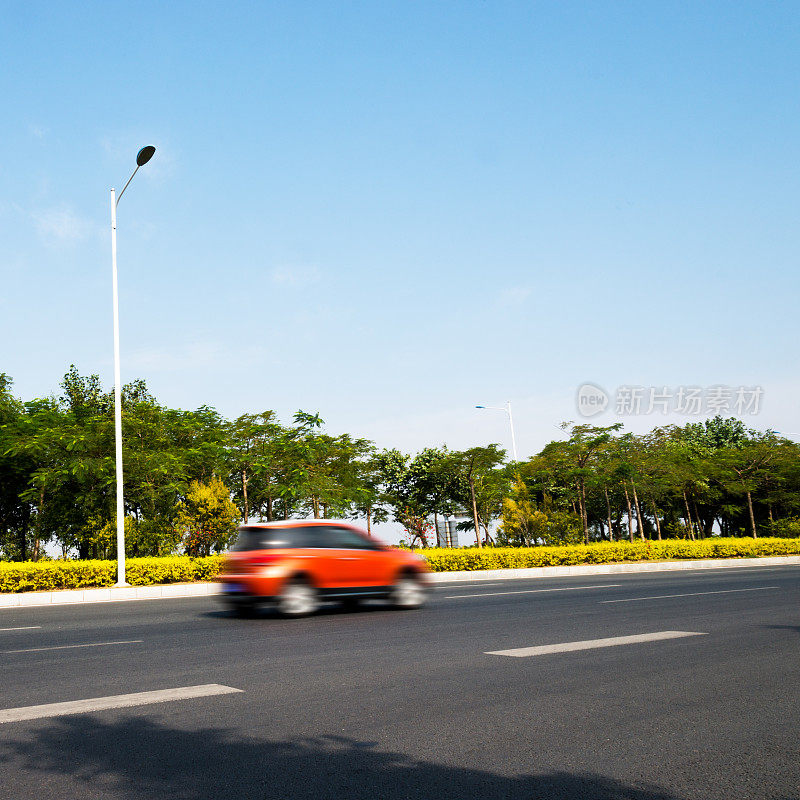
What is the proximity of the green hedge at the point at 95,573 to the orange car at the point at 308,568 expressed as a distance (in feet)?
31.4

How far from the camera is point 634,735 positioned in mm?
4539

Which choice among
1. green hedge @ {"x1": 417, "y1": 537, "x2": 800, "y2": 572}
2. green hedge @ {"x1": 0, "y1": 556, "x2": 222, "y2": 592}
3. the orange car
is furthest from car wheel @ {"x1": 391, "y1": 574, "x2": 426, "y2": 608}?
green hedge @ {"x1": 417, "y1": 537, "x2": 800, "y2": 572}

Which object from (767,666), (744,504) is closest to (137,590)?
(767,666)

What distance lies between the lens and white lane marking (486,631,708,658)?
778 cm

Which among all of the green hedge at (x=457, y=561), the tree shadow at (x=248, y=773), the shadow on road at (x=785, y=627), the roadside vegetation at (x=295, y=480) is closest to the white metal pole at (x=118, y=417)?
the green hedge at (x=457, y=561)

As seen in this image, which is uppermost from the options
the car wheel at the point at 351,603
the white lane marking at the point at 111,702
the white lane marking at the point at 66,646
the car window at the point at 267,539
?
the car window at the point at 267,539

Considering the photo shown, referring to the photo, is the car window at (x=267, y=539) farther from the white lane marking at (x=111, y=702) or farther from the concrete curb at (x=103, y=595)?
the concrete curb at (x=103, y=595)

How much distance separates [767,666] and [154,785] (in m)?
5.38

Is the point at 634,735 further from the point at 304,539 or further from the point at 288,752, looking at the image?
the point at 304,539

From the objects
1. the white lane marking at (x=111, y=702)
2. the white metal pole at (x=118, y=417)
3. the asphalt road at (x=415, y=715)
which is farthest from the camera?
the white metal pole at (x=118, y=417)

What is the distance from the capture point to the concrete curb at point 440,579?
1839 centimetres

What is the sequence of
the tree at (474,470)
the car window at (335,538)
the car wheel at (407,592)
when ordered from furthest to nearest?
the tree at (474,470)
the car wheel at (407,592)
the car window at (335,538)

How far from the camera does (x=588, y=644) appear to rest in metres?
8.34

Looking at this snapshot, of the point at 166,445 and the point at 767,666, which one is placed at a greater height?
the point at 166,445
